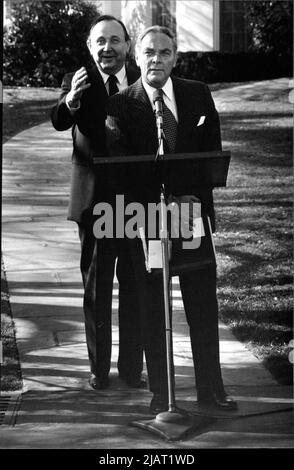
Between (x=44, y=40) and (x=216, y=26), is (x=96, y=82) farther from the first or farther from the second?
(x=216, y=26)

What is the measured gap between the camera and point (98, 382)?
6.07 metres

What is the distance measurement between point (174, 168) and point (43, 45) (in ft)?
4.82

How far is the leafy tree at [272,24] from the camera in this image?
6.59 meters

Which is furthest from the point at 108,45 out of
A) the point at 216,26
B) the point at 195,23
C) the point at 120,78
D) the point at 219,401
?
the point at 219,401

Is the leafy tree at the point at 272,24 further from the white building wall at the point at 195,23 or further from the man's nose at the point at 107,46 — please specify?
the man's nose at the point at 107,46

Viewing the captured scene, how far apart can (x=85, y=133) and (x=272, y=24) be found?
5.34 feet

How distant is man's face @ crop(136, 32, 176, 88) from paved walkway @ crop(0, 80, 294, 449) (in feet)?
2.62

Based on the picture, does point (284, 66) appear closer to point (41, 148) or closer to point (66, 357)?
point (41, 148)

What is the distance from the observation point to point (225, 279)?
279 inches

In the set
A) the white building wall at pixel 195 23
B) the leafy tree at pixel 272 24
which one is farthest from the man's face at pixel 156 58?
the leafy tree at pixel 272 24

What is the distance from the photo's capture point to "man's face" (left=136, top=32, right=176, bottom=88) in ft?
18.2

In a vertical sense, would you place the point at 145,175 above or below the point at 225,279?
above
